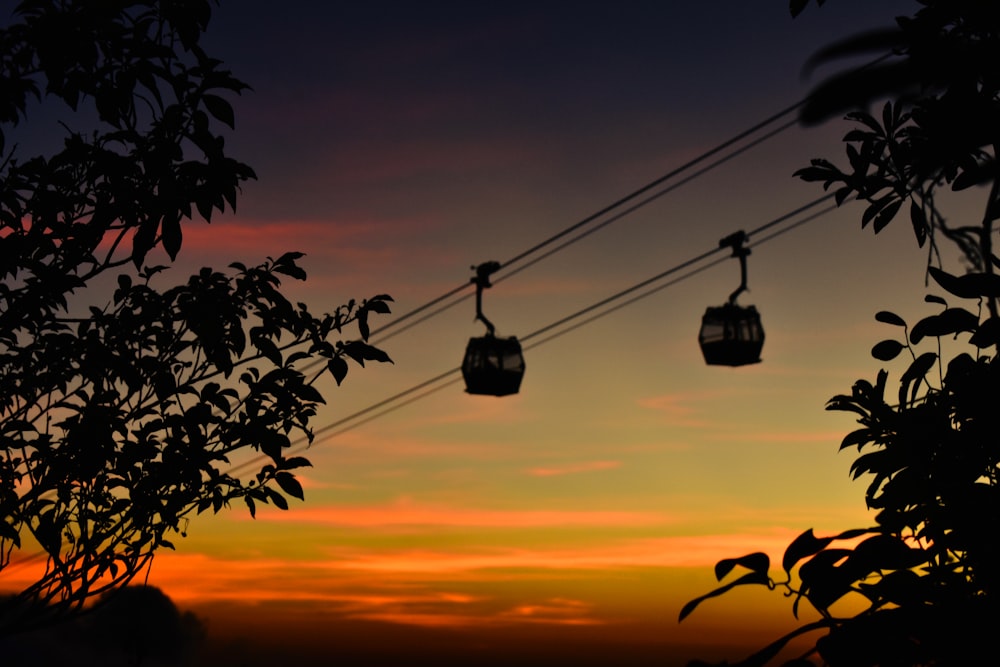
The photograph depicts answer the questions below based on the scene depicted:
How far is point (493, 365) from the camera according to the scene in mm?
20906

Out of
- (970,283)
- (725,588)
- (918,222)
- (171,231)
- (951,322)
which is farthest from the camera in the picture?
(171,231)

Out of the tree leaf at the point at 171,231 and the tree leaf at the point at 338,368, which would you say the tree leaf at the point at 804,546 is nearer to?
the tree leaf at the point at 171,231

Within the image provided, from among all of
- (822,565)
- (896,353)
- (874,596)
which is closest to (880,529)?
(874,596)

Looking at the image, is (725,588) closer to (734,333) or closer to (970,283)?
(970,283)

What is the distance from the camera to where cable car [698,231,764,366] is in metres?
19.7

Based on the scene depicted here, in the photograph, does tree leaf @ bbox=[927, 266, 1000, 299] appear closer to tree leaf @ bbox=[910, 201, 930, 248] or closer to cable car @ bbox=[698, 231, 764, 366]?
tree leaf @ bbox=[910, 201, 930, 248]

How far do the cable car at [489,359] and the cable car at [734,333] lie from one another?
4021mm

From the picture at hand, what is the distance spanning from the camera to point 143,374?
7.43 m

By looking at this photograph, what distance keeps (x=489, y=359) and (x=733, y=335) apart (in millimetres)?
4977

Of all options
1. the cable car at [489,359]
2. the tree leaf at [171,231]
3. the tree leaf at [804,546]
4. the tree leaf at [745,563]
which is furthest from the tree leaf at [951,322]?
the cable car at [489,359]

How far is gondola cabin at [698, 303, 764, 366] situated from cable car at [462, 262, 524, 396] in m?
4.00

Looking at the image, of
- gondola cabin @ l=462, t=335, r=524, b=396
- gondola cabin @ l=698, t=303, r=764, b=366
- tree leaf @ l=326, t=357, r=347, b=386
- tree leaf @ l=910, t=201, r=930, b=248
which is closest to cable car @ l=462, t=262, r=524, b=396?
gondola cabin @ l=462, t=335, r=524, b=396

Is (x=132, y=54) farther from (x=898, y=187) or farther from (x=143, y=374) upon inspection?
(x=898, y=187)

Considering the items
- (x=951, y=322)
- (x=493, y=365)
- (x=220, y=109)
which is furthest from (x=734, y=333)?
(x=951, y=322)
